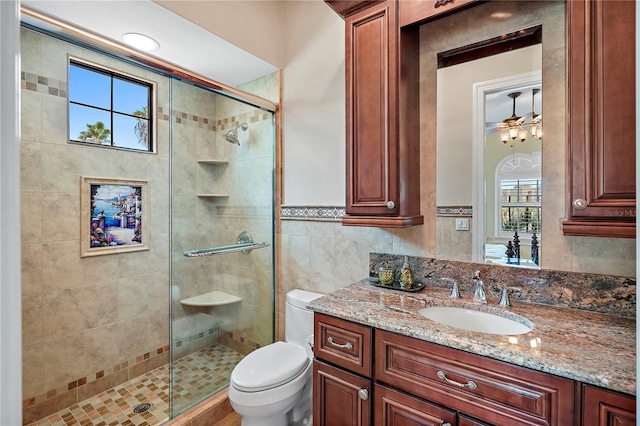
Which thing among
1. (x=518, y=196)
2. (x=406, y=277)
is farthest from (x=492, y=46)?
(x=406, y=277)

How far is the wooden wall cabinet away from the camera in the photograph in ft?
5.04

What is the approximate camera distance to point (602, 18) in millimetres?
1098

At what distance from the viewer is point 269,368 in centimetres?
170

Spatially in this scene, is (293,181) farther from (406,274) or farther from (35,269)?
(35,269)

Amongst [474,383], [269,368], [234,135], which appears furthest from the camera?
[234,135]

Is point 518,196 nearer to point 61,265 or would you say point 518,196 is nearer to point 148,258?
point 148,258

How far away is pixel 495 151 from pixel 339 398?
133cm

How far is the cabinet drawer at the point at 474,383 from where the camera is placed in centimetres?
92

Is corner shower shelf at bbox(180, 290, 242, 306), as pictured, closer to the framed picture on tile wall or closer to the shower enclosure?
the shower enclosure

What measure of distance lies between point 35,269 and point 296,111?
193cm

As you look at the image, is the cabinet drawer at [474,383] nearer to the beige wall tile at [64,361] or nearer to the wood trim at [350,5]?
the wood trim at [350,5]

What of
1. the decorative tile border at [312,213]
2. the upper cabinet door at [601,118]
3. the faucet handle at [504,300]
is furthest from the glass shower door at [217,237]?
the upper cabinet door at [601,118]

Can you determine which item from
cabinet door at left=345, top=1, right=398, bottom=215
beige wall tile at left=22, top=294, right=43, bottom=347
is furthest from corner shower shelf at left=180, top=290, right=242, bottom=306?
cabinet door at left=345, top=1, right=398, bottom=215

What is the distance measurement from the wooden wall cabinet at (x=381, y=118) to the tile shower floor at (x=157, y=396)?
1327mm
